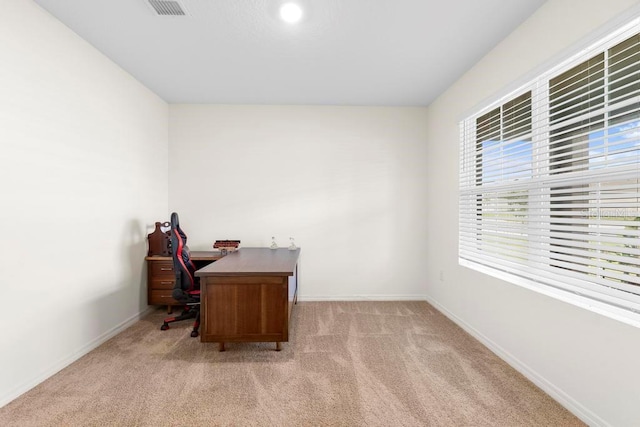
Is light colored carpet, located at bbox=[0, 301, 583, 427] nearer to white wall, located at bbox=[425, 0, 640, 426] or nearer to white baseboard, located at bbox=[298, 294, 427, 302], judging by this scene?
white wall, located at bbox=[425, 0, 640, 426]

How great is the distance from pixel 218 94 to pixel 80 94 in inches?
60.3

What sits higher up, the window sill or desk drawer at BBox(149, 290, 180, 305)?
the window sill

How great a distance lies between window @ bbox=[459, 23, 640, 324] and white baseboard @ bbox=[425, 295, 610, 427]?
24.4 inches

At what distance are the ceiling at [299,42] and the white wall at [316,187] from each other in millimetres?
555

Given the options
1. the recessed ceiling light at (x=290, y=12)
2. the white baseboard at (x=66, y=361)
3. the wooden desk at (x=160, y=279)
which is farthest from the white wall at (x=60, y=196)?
the recessed ceiling light at (x=290, y=12)

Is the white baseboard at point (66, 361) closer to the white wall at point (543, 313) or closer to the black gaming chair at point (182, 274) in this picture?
the black gaming chair at point (182, 274)

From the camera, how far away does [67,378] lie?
2359 mm

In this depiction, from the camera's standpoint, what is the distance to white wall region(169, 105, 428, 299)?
14.1ft

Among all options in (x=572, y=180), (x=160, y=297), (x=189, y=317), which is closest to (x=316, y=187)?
(x=189, y=317)

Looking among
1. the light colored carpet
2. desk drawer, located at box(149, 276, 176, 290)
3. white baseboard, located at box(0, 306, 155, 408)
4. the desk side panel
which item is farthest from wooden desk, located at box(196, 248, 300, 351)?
desk drawer, located at box(149, 276, 176, 290)

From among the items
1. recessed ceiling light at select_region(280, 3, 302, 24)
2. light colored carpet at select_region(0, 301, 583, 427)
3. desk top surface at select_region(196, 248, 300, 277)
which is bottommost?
light colored carpet at select_region(0, 301, 583, 427)

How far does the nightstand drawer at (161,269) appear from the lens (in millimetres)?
3746

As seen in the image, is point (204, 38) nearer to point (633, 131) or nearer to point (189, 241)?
point (189, 241)

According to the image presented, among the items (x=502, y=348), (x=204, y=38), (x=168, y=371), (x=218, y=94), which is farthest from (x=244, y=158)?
(x=502, y=348)
